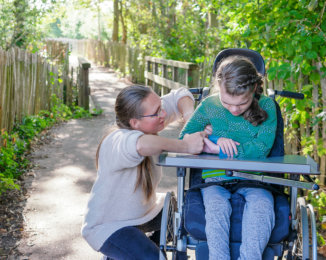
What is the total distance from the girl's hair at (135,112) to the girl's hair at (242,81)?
476 mm

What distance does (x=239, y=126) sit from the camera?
2965mm

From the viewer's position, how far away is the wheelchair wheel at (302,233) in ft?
8.03

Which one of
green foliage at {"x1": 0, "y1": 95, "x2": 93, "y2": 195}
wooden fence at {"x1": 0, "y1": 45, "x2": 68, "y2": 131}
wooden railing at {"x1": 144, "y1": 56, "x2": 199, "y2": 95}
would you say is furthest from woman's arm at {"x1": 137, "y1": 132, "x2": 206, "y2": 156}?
wooden railing at {"x1": 144, "y1": 56, "x2": 199, "y2": 95}

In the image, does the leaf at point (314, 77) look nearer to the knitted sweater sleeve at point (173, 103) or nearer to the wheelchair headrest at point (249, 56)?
the wheelchair headrest at point (249, 56)

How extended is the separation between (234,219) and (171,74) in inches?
330

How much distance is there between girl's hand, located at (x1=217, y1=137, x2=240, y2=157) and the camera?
9.12 ft

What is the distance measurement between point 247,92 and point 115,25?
1028 inches

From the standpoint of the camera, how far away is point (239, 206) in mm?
2650

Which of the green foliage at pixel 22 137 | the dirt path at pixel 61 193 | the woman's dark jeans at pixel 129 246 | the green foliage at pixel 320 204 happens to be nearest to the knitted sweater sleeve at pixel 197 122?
the woman's dark jeans at pixel 129 246

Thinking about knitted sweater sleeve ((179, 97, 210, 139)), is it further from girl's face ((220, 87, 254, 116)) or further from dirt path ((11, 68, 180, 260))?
dirt path ((11, 68, 180, 260))

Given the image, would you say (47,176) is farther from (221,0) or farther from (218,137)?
(221,0)

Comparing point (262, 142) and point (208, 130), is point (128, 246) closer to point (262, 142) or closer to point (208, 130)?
point (208, 130)

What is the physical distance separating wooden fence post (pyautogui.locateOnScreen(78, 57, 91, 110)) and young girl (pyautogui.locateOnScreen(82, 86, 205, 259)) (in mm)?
7675

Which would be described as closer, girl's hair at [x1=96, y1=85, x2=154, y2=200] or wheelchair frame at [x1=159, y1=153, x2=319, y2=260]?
wheelchair frame at [x1=159, y1=153, x2=319, y2=260]
